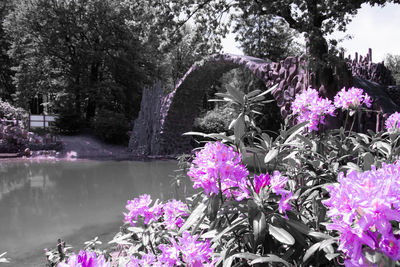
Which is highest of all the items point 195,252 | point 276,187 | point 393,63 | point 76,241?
point 393,63

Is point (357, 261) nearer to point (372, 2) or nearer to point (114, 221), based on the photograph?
point (114, 221)

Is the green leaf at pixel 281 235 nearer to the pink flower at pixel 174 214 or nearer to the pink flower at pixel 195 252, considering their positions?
the pink flower at pixel 195 252

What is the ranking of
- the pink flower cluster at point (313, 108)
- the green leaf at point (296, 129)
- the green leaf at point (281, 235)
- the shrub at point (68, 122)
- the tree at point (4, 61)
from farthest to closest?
the tree at point (4, 61) → the shrub at point (68, 122) → the pink flower cluster at point (313, 108) → the green leaf at point (296, 129) → the green leaf at point (281, 235)

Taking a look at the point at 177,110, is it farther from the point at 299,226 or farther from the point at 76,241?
the point at 299,226

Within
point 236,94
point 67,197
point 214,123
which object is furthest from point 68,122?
point 236,94

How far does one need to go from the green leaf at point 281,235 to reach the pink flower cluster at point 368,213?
222 millimetres

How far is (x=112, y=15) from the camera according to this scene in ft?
55.7

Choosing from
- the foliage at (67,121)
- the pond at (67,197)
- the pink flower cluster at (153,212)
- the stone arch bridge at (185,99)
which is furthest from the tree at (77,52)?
the pink flower cluster at (153,212)

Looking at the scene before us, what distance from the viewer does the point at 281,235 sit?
0.94 m

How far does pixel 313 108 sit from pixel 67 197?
6097 millimetres

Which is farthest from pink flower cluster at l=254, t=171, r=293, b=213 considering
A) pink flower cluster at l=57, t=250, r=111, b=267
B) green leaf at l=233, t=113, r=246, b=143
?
pink flower cluster at l=57, t=250, r=111, b=267

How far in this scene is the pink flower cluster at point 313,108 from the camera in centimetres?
168

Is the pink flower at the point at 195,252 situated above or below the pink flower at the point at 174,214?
above

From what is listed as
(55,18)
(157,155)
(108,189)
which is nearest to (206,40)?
(157,155)
